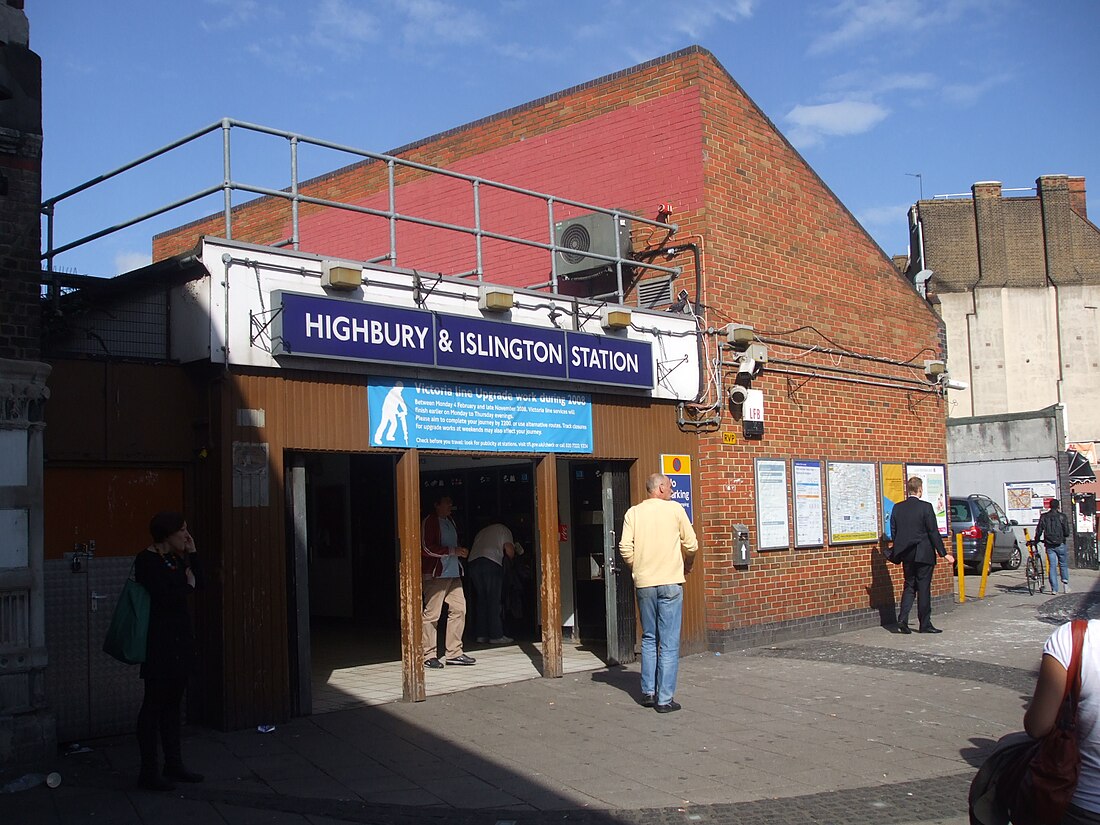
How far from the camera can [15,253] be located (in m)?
7.37

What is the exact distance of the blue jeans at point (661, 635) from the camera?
8875mm

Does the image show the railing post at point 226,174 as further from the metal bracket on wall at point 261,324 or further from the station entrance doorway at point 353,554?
the station entrance doorway at point 353,554

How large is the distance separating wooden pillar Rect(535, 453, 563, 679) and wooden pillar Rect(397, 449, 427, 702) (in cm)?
150

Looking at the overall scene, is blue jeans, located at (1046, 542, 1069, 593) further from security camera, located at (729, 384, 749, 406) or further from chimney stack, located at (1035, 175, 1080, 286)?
chimney stack, located at (1035, 175, 1080, 286)

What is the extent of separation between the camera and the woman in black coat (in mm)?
6516

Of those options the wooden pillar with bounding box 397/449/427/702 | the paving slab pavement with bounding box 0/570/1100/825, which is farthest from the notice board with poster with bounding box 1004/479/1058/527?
the wooden pillar with bounding box 397/449/427/702

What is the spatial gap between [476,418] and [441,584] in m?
2.34

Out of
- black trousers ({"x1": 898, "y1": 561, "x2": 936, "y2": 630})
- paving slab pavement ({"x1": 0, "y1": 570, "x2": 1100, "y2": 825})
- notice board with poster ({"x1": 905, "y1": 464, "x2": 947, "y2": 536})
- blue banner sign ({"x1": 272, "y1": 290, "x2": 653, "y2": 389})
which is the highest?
blue banner sign ({"x1": 272, "y1": 290, "x2": 653, "y2": 389})

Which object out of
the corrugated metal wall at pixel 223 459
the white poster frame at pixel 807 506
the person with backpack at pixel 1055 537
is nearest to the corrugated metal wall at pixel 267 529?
the corrugated metal wall at pixel 223 459

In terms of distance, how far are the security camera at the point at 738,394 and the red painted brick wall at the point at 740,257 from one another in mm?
174

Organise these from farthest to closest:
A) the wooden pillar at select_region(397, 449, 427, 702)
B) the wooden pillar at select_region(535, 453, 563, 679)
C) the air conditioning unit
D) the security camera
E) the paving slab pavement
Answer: the air conditioning unit
the security camera
the wooden pillar at select_region(535, 453, 563, 679)
the wooden pillar at select_region(397, 449, 427, 702)
the paving slab pavement

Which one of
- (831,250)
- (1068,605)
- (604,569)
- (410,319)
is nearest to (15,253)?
(410,319)

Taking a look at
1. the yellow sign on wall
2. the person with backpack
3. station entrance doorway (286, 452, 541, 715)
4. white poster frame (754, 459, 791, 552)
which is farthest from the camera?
the person with backpack

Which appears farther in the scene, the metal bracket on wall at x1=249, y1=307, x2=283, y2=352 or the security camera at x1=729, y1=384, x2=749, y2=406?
the security camera at x1=729, y1=384, x2=749, y2=406
